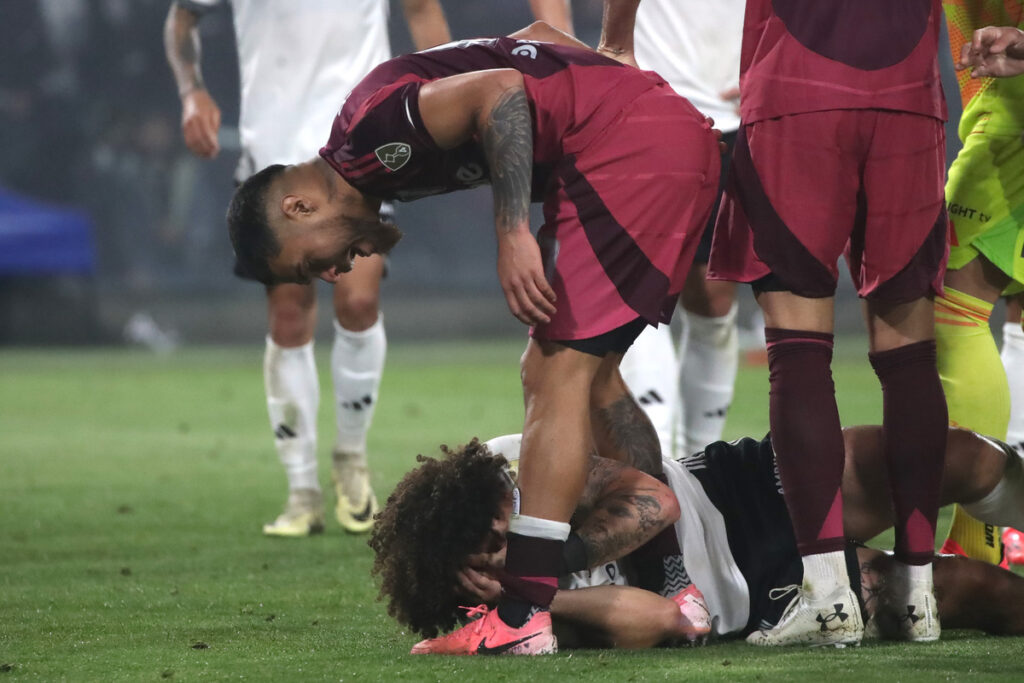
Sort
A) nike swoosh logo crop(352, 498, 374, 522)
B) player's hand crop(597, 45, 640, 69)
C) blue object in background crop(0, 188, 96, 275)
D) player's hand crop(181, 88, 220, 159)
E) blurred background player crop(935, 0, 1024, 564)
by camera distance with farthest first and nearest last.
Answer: blue object in background crop(0, 188, 96, 275) < player's hand crop(181, 88, 220, 159) < nike swoosh logo crop(352, 498, 374, 522) < blurred background player crop(935, 0, 1024, 564) < player's hand crop(597, 45, 640, 69)

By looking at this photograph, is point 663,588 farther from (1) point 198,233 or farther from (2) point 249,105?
(1) point 198,233

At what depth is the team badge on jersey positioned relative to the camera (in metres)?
2.75

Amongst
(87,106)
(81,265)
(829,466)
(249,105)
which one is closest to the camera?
(829,466)

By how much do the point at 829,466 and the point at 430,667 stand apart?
82 centimetres

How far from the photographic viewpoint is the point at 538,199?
9.88 feet

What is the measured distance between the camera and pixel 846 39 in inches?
110

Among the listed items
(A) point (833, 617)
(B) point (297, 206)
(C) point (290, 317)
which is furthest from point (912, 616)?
(C) point (290, 317)

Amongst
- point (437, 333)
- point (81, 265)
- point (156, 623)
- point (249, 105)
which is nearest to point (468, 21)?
point (437, 333)

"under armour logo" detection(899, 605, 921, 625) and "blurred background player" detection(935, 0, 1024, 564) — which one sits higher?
"blurred background player" detection(935, 0, 1024, 564)

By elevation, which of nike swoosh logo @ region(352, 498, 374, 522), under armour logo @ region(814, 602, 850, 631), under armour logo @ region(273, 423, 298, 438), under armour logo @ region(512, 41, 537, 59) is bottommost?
nike swoosh logo @ region(352, 498, 374, 522)

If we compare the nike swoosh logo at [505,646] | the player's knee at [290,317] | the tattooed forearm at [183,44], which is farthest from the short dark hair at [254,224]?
the tattooed forearm at [183,44]

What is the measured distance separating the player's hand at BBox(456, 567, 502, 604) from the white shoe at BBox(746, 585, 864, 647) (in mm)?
519

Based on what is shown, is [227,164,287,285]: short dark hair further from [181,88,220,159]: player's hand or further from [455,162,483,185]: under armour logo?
[181,88,220,159]: player's hand

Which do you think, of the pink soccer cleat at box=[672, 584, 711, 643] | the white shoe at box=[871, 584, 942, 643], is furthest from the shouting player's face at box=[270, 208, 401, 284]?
the white shoe at box=[871, 584, 942, 643]
